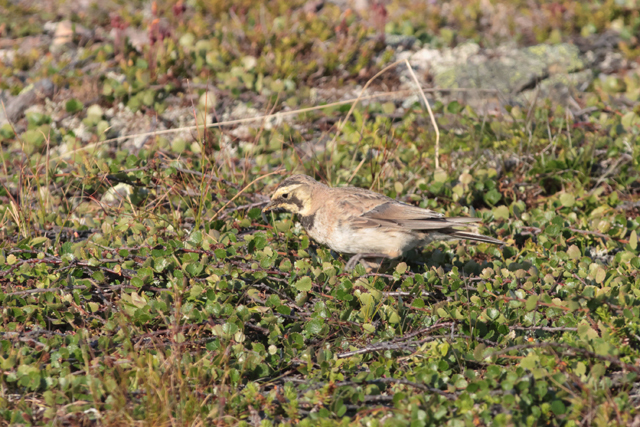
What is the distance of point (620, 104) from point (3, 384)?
312 inches

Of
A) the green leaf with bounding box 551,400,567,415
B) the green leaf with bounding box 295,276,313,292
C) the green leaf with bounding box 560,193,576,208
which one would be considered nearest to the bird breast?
the green leaf with bounding box 295,276,313,292

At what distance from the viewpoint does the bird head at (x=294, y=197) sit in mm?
5859

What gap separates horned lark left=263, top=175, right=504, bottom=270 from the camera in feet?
18.4

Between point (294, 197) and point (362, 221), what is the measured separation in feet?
2.31

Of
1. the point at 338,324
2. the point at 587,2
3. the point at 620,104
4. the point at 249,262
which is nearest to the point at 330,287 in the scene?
the point at 338,324

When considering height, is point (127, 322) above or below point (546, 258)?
above

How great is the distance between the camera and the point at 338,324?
189 inches

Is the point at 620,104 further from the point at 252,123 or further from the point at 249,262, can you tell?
the point at 249,262

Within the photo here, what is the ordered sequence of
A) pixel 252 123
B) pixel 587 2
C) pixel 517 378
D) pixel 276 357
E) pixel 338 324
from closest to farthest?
pixel 517 378 → pixel 276 357 → pixel 338 324 → pixel 252 123 → pixel 587 2

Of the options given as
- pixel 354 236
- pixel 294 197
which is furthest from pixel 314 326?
pixel 294 197

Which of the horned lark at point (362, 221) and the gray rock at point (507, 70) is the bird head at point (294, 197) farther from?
the gray rock at point (507, 70)

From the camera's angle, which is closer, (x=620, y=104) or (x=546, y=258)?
(x=546, y=258)

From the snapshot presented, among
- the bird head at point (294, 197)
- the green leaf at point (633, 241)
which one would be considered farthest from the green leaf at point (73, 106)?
the green leaf at point (633, 241)

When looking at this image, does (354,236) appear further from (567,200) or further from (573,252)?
(567,200)
